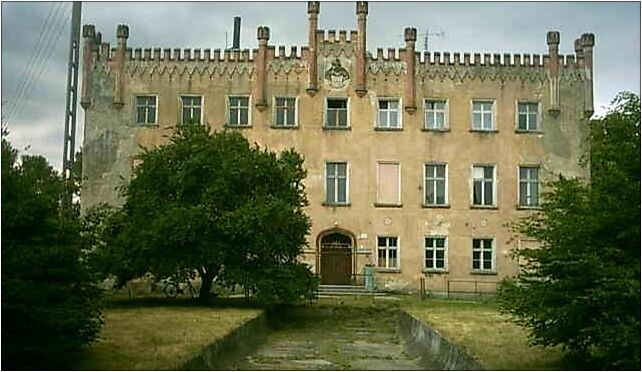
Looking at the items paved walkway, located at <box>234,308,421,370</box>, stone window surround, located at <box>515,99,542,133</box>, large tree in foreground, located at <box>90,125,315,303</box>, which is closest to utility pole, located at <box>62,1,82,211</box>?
large tree in foreground, located at <box>90,125,315,303</box>

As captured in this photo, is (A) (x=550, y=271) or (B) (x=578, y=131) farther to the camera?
(B) (x=578, y=131)

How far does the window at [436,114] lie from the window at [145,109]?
12.2 meters

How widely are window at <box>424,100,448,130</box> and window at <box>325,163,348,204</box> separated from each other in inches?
166

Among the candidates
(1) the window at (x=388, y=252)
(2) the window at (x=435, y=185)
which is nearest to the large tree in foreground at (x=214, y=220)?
(1) the window at (x=388, y=252)

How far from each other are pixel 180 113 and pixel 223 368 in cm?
2538

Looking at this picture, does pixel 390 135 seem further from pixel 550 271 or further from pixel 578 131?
pixel 550 271

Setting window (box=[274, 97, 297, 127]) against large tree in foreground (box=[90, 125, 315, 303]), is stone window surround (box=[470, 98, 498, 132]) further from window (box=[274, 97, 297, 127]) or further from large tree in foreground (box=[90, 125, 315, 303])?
large tree in foreground (box=[90, 125, 315, 303])

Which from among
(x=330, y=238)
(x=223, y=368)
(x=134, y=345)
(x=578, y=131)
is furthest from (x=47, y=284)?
(x=578, y=131)

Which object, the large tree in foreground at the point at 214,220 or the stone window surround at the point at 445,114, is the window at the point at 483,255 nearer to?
the stone window surround at the point at 445,114

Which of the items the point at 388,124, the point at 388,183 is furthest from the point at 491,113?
the point at 388,183

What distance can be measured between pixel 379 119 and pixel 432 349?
74.4ft

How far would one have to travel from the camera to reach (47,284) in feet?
36.5

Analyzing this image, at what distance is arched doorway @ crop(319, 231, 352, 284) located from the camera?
124ft

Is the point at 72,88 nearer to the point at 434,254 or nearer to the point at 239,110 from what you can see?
the point at 239,110
